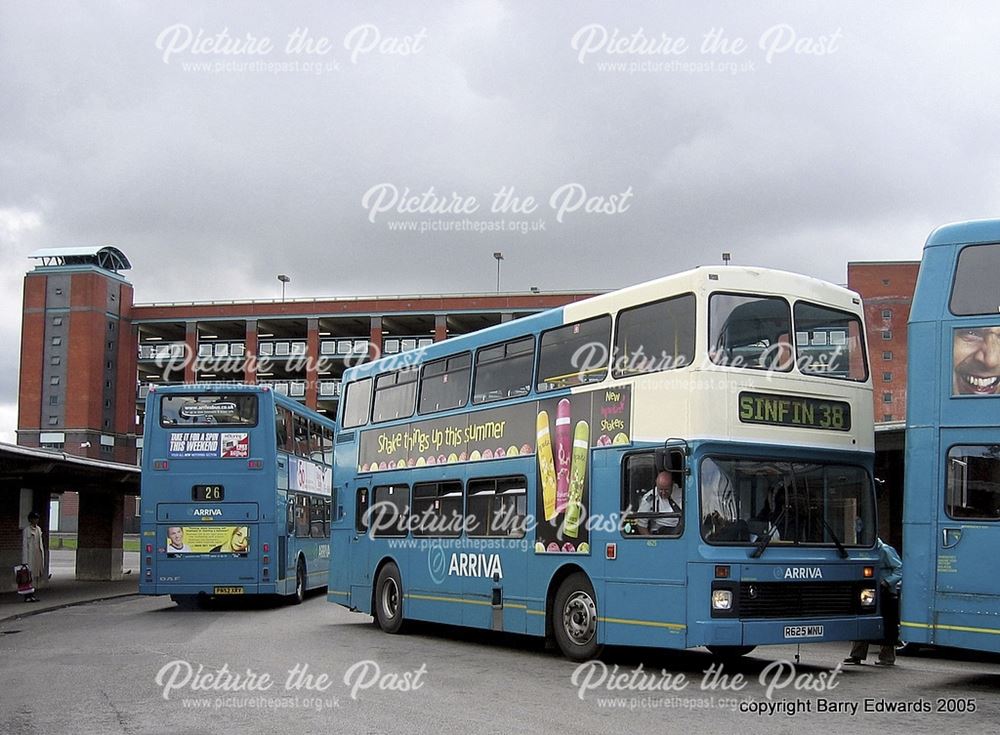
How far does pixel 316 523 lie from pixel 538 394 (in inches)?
538

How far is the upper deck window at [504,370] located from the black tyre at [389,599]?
12.4 feet

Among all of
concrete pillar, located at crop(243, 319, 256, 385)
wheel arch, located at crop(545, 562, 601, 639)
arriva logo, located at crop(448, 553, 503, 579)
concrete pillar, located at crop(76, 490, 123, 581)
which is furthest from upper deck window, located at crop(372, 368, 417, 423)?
concrete pillar, located at crop(243, 319, 256, 385)

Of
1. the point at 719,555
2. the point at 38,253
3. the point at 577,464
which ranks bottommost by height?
the point at 719,555

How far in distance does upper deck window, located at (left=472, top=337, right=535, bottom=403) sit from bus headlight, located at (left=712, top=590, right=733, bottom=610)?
423 centimetres

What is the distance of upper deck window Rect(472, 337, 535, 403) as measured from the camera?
1520 cm

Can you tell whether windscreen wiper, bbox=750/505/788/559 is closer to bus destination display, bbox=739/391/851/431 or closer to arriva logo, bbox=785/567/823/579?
arriva logo, bbox=785/567/823/579

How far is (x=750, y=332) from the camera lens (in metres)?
12.4

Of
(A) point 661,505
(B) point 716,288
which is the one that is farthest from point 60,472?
(B) point 716,288

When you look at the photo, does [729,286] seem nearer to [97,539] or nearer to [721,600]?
[721,600]

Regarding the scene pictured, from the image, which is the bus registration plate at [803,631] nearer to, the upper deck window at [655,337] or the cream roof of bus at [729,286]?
the upper deck window at [655,337]

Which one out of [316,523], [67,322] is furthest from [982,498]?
[67,322]

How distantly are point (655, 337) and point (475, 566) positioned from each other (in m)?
4.84

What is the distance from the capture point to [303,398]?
81.1m

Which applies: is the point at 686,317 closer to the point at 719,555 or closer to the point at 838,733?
the point at 719,555
